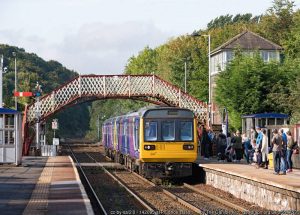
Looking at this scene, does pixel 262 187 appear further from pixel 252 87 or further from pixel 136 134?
pixel 252 87

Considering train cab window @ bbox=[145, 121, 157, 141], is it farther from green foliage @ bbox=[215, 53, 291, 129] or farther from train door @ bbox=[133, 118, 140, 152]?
green foliage @ bbox=[215, 53, 291, 129]

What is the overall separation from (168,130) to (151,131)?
0.66 m

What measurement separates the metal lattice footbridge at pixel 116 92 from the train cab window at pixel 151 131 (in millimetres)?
24776

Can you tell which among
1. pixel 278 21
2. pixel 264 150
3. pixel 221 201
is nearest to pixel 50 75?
pixel 278 21

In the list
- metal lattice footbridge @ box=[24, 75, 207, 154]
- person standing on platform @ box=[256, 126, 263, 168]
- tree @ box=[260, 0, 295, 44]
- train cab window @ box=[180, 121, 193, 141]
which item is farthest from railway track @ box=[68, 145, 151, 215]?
tree @ box=[260, 0, 295, 44]

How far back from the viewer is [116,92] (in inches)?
2174

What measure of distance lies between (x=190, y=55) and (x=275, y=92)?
4709 cm

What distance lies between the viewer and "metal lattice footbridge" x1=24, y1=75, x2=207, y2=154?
54.1 m

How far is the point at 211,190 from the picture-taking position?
2611 centimetres

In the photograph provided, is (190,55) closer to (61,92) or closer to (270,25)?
(270,25)

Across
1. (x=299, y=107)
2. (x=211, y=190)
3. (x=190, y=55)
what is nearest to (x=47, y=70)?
(x=190, y=55)

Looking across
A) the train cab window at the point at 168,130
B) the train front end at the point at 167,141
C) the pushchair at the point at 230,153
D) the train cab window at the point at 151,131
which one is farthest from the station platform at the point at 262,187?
the pushchair at the point at 230,153

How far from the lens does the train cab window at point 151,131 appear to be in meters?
29.2

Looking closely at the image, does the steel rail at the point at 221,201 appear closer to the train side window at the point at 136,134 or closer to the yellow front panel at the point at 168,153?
the yellow front panel at the point at 168,153
